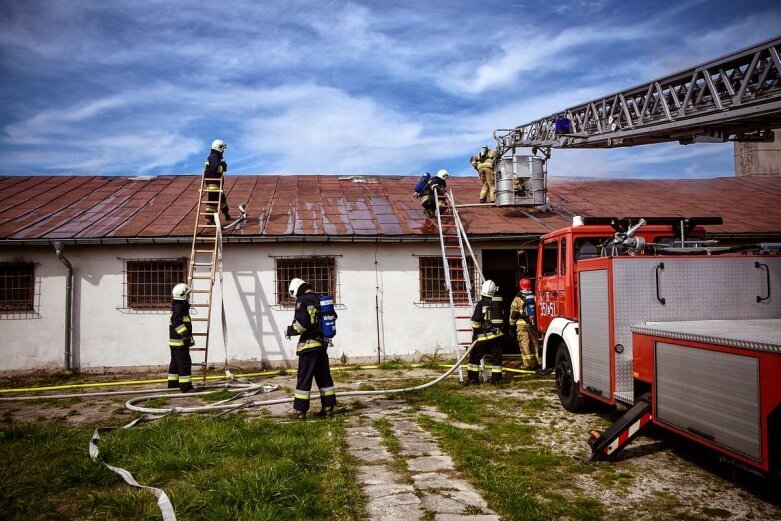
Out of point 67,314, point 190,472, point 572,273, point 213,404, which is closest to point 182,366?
point 213,404

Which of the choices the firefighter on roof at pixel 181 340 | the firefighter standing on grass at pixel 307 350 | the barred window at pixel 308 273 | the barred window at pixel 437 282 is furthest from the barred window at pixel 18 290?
the barred window at pixel 437 282

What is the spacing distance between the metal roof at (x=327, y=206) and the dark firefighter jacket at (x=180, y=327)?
8.75ft

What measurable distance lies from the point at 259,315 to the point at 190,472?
22.3ft

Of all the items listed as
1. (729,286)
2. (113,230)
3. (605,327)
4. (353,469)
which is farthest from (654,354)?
(113,230)

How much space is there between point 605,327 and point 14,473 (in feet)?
19.6

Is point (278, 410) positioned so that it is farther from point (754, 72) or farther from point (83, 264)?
point (754, 72)

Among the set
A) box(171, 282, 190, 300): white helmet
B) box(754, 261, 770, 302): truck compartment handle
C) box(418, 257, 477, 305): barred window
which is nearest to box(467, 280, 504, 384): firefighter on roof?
box(418, 257, 477, 305): barred window

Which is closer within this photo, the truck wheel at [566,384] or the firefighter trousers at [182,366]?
the truck wheel at [566,384]

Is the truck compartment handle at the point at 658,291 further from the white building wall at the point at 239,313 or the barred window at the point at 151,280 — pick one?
the barred window at the point at 151,280

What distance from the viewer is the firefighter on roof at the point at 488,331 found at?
916 cm

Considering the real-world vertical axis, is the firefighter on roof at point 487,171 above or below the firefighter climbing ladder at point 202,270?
above

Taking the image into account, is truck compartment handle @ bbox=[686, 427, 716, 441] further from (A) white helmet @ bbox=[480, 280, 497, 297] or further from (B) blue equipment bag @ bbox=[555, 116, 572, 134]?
(B) blue equipment bag @ bbox=[555, 116, 572, 134]

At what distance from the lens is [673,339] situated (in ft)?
15.3

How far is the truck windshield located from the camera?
7879 millimetres
